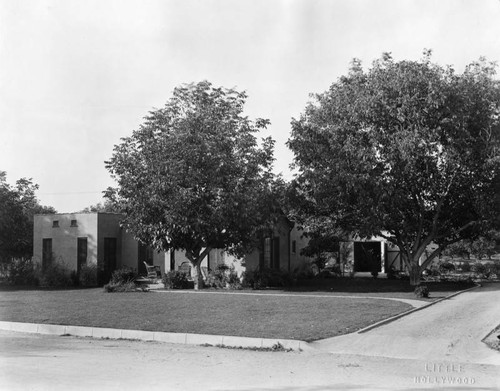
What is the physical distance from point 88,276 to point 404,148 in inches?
652

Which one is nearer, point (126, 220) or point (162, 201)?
point (162, 201)

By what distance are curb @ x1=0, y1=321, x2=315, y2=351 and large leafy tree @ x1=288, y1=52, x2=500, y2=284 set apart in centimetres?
1292

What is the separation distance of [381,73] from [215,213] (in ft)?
31.2

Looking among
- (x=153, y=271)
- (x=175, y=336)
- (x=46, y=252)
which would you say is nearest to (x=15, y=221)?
(x=46, y=252)

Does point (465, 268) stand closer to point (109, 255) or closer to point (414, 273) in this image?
point (414, 273)

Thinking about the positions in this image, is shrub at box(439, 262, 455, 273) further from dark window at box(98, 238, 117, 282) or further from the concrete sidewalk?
the concrete sidewalk

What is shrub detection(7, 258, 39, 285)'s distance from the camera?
29428 millimetres

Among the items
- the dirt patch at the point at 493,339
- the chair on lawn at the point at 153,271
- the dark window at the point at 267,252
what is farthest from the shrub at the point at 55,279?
the dirt patch at the point at 493,339

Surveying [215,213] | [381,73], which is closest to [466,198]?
[381,73]

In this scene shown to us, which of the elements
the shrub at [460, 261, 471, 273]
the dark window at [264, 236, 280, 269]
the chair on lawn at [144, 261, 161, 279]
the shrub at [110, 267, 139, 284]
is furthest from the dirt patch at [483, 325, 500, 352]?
the shrub at [460, 261, 471, 273]

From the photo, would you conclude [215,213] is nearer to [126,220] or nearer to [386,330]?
[126,220]

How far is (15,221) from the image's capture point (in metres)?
32.6

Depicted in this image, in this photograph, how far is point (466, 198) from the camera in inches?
976

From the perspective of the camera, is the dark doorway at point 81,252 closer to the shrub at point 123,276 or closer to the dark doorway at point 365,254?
the shrub at point 123,276
